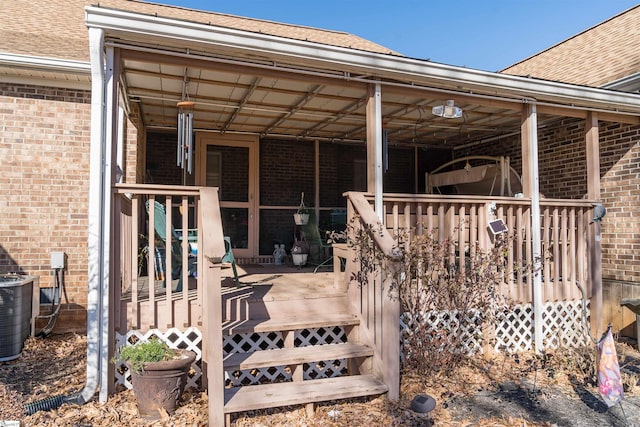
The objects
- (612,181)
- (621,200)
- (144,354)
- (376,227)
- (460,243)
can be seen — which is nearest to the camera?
(144,354)

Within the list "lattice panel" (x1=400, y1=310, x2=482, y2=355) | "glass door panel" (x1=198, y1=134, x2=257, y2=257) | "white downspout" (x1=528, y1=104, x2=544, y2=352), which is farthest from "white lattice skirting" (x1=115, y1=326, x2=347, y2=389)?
"glass door panel" (x1=198, y1=134, x2=257, y2=257)

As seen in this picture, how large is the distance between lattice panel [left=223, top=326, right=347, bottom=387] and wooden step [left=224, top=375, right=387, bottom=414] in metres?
0.39

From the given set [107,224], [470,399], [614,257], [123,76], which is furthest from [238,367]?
[614,257]

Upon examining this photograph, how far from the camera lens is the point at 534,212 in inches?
196

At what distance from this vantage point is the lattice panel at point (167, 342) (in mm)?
3676

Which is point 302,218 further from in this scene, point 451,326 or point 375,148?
point 451,326

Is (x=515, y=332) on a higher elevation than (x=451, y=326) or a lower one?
lower

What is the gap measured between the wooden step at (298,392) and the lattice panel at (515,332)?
6.36 ft

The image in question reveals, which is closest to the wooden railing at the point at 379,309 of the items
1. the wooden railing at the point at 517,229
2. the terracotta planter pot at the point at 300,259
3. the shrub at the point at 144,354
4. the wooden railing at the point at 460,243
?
the wooden railing at the point at 460,243

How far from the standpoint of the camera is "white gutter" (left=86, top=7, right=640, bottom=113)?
11.4ft

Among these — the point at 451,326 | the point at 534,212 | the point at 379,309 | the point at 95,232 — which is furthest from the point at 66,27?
the point at 534,212

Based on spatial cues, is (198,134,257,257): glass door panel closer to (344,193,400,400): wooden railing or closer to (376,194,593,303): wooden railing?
(376,194,593,303): wooden railing

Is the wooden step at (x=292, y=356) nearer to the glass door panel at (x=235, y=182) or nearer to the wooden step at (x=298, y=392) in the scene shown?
the wooden step at (x=298, y=392)

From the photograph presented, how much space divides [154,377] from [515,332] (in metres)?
3.71
